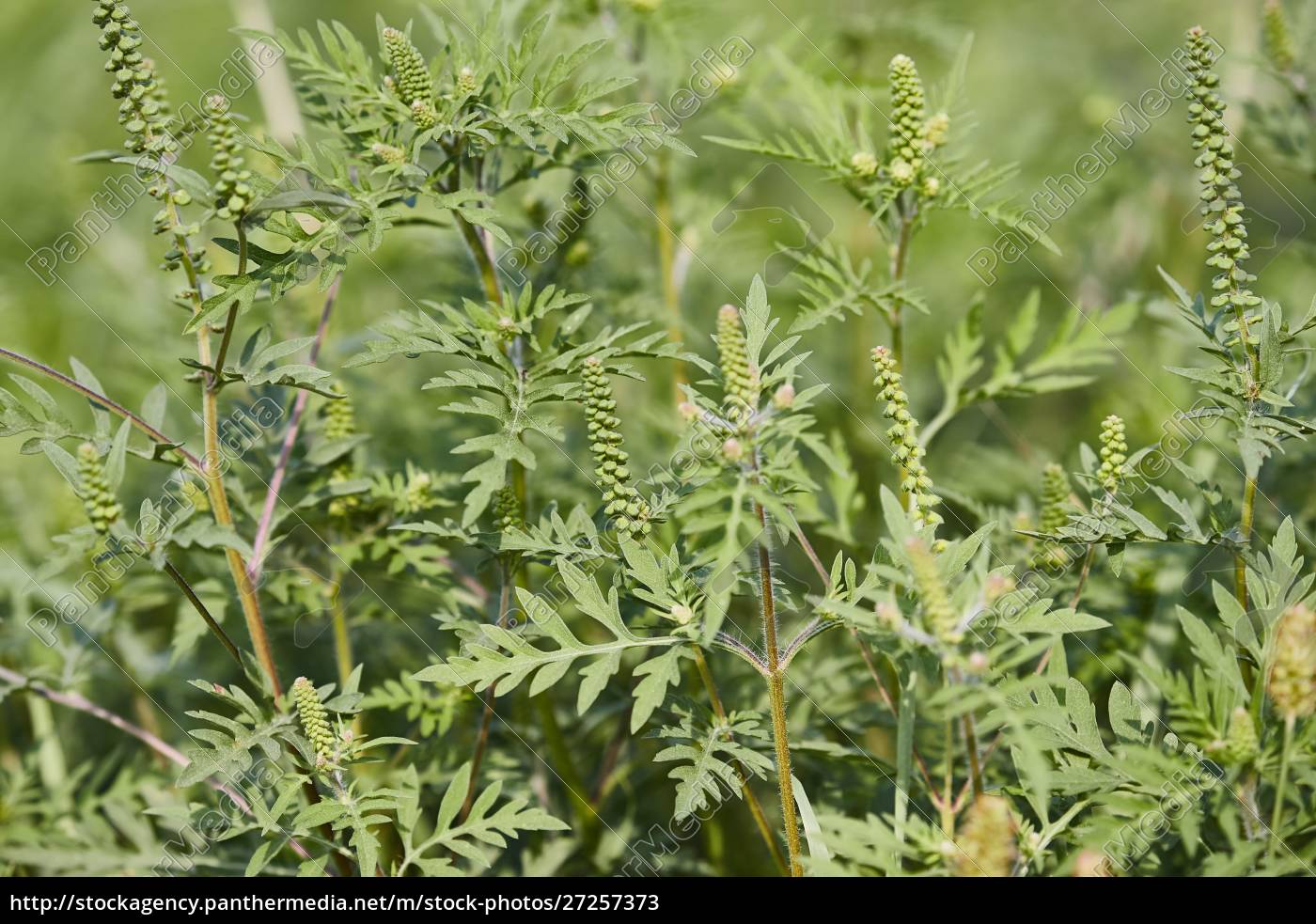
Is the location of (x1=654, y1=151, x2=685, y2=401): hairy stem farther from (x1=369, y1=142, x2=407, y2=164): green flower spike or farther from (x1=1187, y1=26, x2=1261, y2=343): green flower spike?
(x1=1187, y1=26, x2=1261, y2=343): green flower spike

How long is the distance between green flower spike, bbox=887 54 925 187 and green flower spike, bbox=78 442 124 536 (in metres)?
1.56

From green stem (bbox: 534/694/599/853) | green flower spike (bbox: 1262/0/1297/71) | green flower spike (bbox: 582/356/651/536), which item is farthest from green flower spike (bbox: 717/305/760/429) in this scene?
green flower spike (bbox: 1262/0/1297/71)

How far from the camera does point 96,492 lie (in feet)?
5.29

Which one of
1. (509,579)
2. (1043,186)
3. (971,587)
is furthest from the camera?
(1043,186)

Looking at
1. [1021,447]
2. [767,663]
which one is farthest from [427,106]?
[1021,447]

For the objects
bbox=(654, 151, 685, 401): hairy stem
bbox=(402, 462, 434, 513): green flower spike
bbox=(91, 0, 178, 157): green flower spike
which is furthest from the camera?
bbox=(654, 151, 685, 401): hairy stem

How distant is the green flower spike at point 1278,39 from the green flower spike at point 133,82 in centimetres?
250

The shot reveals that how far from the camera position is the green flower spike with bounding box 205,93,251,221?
1695 millimetres

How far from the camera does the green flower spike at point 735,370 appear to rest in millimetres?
1632

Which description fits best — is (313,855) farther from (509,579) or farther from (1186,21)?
(1186,21)

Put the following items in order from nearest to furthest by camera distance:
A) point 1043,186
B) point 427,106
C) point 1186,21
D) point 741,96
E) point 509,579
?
point 427,106 < point 509,579 < point 741,96 < point 1043,186 < point 1186,21

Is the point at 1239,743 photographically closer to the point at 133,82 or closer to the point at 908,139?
the point at 908,139

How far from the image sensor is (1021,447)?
3045 mm

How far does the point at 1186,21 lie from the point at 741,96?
2.97 meters
